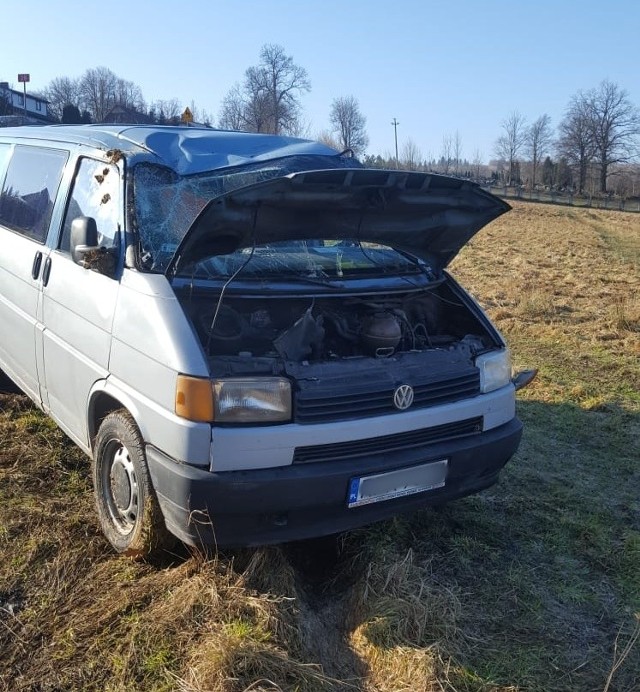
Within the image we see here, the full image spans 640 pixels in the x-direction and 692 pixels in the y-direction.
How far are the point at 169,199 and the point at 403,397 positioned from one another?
1.59 m

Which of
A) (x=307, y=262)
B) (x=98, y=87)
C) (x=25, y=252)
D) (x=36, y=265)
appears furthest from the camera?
(x=98, y=87)

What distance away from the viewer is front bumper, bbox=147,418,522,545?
280 centimetres

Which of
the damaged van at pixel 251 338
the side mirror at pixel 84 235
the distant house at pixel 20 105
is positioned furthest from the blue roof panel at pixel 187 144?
the distant house at pixel 20 105

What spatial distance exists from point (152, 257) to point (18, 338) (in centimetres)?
166

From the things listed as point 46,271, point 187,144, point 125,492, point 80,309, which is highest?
point 187,144

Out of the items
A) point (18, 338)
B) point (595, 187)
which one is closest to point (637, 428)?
point (18, 338)

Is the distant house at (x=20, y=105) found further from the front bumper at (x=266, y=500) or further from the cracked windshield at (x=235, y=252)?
the front bumper at (x=266, y=500)

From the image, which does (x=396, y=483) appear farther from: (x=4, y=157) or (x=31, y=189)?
(x=4, y=157)

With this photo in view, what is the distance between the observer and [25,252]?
4.28 metres

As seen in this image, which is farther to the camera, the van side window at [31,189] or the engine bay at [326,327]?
the van side window at [31,189]

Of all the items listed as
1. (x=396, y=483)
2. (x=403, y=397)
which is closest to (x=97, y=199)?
(x=403, y=397)

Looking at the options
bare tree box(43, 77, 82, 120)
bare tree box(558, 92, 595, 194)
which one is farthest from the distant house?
bare tree box(558, 92, 595, 194)

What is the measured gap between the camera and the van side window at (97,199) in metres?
3.52

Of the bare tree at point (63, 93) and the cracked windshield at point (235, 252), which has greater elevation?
the bare tree at point (63, 93)
